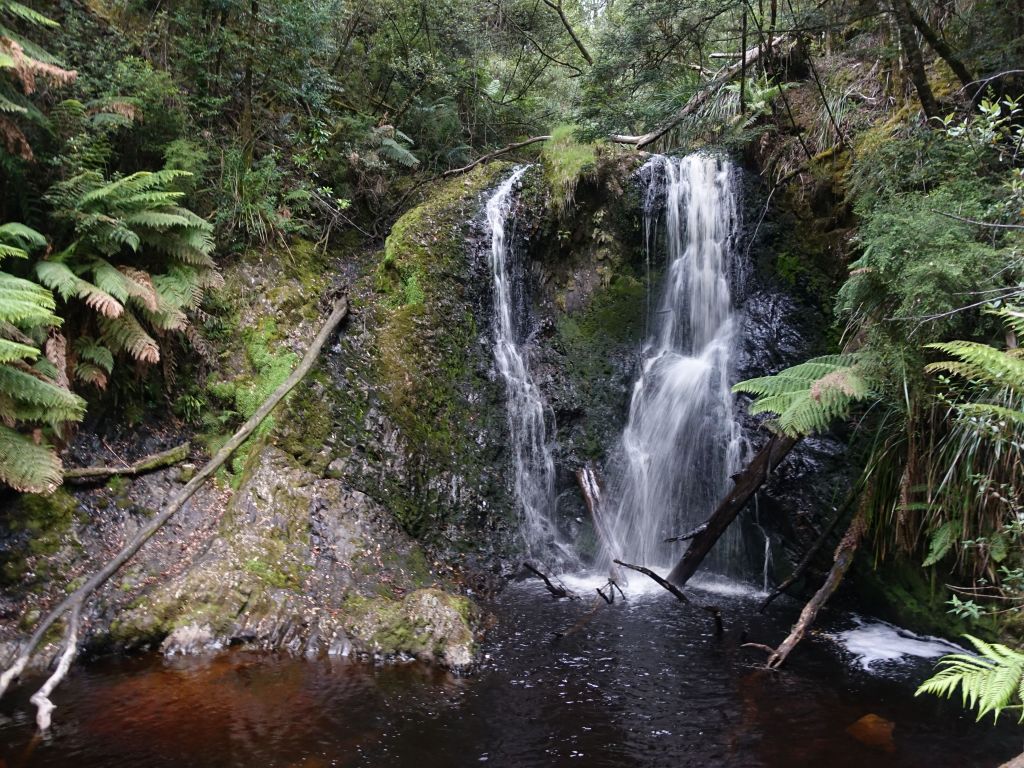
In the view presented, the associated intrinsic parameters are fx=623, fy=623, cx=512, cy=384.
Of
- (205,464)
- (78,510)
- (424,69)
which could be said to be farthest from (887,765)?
(424,69)

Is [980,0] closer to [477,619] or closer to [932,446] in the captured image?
[932,446]

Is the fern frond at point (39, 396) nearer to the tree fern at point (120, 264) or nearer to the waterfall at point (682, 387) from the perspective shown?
the tree fern at point (120, 264)

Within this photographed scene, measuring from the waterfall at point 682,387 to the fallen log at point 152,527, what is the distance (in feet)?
12.9

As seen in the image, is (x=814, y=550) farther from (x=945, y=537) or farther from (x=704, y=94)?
(x=704, y=94)

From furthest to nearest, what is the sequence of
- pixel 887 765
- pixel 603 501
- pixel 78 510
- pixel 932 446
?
pixel 603 501 → pixel 78 510 → pixel 932 446 → pixel 887 765

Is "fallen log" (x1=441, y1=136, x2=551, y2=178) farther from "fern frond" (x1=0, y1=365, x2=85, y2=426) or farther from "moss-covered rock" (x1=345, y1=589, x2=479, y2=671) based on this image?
"moss-covered rock" (x1=345, y1=589, x2=479, y2=671)

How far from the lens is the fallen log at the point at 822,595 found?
185 inches

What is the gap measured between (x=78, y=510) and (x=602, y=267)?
6897mm

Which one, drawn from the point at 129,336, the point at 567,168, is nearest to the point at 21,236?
the point at 129,336

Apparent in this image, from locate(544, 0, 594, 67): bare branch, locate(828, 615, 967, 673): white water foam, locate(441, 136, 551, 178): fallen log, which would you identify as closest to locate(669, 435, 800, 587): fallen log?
locate(828, 615, 967, 673): white water foam

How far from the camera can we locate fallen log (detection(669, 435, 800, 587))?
5.67 metres

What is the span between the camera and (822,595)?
4.78m

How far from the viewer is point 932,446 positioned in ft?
15.3

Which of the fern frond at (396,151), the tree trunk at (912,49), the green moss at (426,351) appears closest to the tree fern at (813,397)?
the tree trunk at (912,49)
